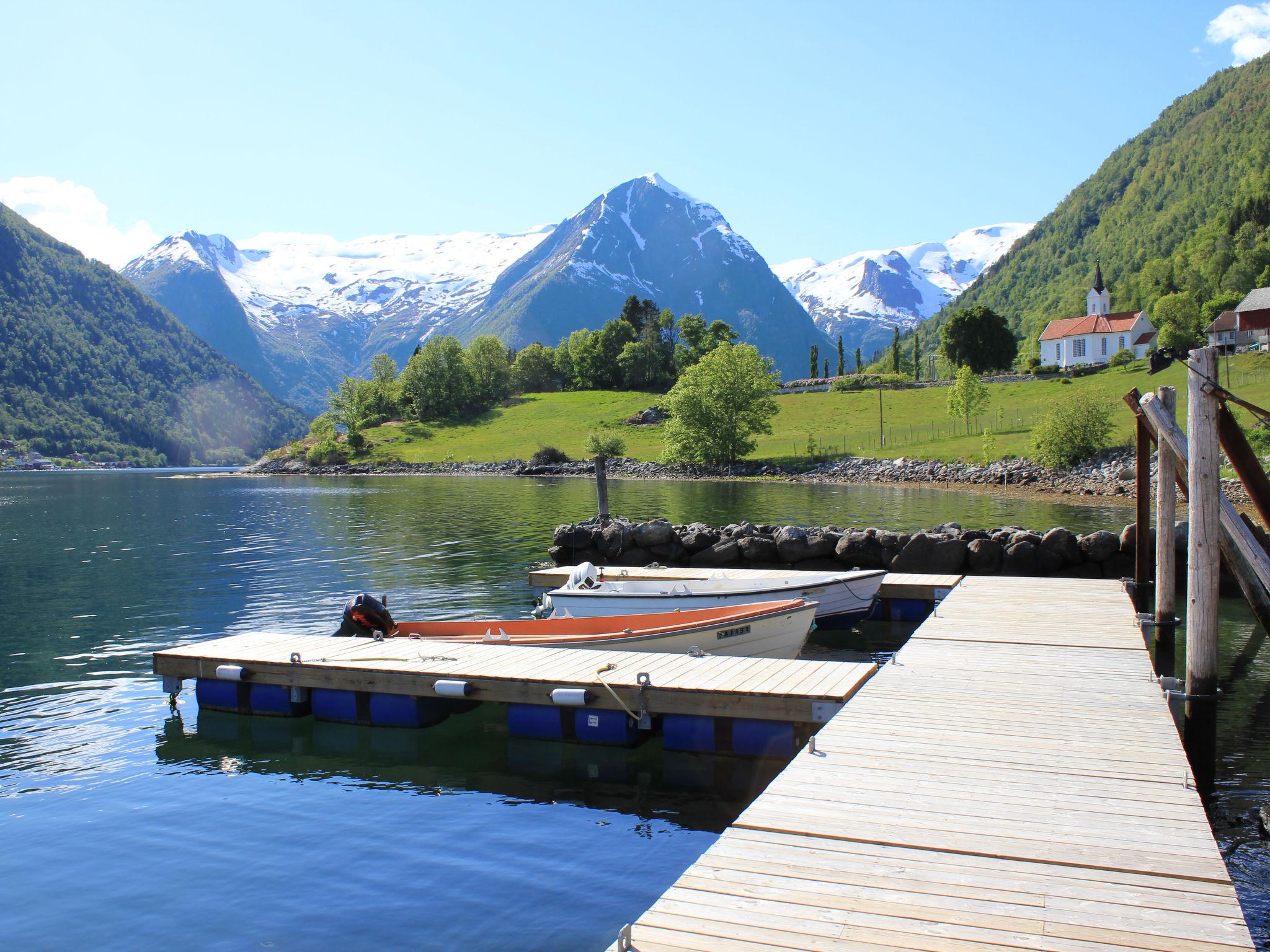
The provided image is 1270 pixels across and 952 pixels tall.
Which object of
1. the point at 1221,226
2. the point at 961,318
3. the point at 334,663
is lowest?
the point at 334,663

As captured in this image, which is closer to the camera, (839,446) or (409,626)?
(409,626)

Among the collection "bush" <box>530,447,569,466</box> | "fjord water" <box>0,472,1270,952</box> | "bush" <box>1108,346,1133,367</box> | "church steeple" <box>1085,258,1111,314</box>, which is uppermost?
"church steeple" <box>1085,258,1111,314</box>

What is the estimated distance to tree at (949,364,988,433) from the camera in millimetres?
84750

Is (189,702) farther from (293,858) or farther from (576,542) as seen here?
A: (576,542)

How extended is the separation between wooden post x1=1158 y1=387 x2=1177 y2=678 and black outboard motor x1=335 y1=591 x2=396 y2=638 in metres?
14.2

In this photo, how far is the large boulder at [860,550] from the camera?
87.5 ft

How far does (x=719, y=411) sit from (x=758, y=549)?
62.8 meters

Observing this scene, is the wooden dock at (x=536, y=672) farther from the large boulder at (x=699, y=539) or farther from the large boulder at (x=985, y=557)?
the large boulder at (x=699, y=539)

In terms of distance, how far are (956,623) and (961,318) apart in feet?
367

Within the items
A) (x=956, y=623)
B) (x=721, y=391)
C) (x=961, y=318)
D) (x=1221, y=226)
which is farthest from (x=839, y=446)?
(x=1221, y=226)

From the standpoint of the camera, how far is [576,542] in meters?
31.7

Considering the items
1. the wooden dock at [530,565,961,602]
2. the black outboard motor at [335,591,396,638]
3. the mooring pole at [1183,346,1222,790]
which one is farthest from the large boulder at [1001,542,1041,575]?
the black outboard motor at [335,591,396,638]

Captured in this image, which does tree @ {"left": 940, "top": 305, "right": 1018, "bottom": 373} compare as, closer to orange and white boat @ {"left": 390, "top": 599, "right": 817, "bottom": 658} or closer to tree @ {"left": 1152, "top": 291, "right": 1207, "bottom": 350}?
tree @ {"left": 1152, "top": 291, "right": 1207, "bottom": 350}

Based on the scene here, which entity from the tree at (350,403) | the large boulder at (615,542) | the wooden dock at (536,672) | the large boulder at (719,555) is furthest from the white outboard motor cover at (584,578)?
the tree at (350,403)
